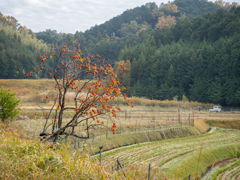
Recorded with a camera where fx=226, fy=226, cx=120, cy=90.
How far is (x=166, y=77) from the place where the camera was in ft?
144

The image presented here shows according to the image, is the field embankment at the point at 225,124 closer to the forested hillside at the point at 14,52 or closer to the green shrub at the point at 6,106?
the green shrub at the point at 6,106

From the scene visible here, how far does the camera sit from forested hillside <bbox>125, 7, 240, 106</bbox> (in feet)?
118

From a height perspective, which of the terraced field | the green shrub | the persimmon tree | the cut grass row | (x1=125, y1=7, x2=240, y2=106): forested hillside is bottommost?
the cut grass row

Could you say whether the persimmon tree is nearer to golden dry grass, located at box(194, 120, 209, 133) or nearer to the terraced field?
the terraced field

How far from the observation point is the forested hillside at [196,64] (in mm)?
35938

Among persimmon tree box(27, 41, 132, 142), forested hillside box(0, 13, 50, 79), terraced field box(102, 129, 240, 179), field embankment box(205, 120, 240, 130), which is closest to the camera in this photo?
persimmon tree box(27, 41, 132, 142)

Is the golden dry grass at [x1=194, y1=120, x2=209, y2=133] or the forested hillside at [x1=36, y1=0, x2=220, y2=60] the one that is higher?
the forested hillside at [x1=36, y1=0, x2=220, y2=60]

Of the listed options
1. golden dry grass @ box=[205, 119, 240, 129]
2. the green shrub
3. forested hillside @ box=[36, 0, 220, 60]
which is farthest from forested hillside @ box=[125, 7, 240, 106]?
the green shrub

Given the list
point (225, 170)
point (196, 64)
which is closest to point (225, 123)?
point (225, 170)

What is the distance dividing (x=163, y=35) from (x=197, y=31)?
9843 millimetres

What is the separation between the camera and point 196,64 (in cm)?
4106

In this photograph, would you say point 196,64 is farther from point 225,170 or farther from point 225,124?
point 225,170

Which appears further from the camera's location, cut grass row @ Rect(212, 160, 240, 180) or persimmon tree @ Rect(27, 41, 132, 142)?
cut grass row @ Rect(212, 160, 240, 180)

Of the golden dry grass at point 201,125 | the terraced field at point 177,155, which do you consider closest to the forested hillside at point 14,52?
the golden dry grass at point 201,125
